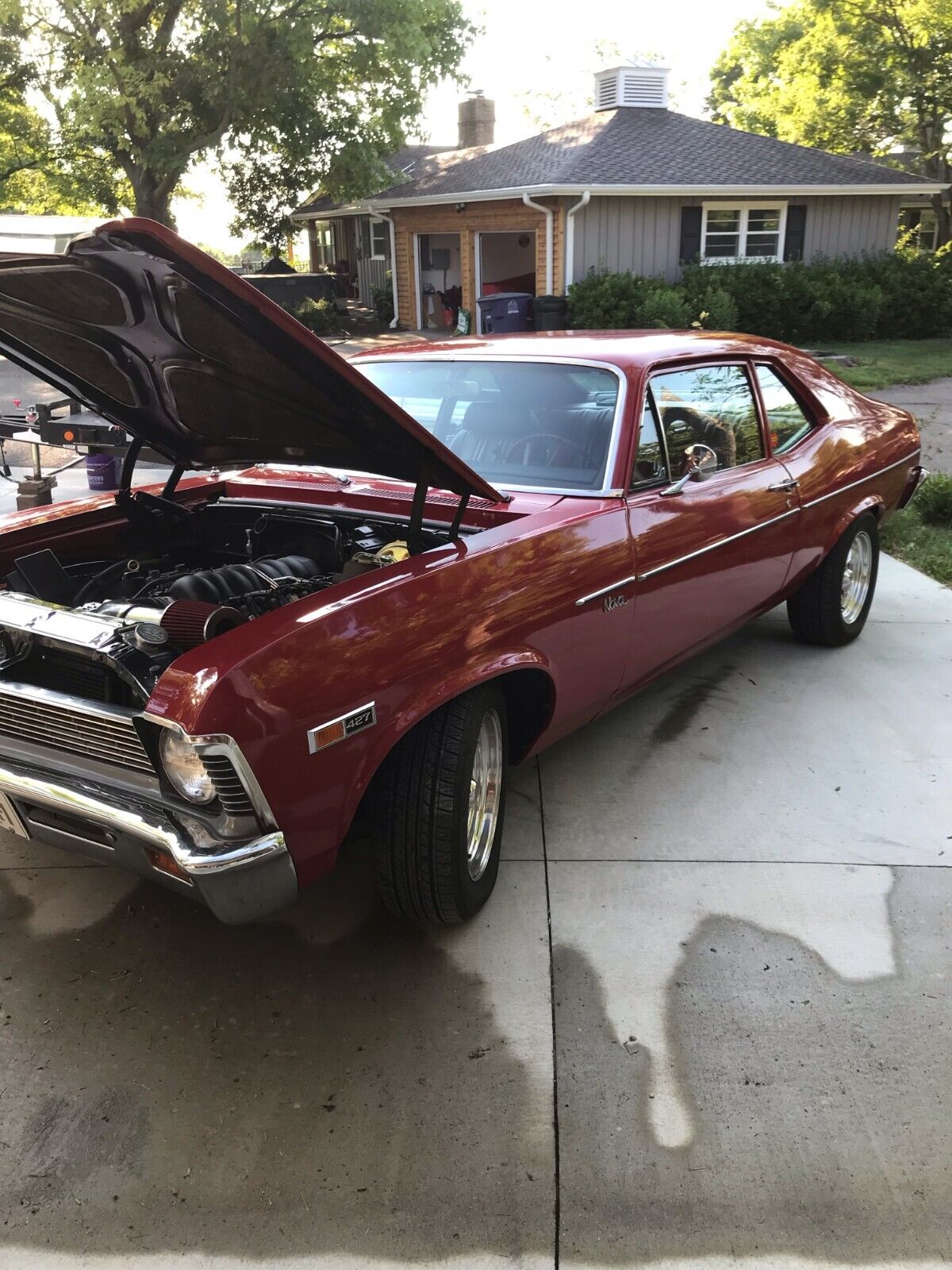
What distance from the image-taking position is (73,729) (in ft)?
8.40

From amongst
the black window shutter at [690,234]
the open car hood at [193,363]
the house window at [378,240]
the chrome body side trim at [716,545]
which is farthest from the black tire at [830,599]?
the house window at [378,240]

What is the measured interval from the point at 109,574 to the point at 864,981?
2643 millimetres

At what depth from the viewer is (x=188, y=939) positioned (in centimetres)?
305

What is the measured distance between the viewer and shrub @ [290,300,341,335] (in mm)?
21656

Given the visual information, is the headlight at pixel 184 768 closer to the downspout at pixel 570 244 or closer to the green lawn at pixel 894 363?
the green lawn at pixel 894 363

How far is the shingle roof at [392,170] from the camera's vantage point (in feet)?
85.9

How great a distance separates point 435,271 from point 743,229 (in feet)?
23.8

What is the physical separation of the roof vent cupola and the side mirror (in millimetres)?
20620

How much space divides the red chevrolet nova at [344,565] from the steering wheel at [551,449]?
1 cm

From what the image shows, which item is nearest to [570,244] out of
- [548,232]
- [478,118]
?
[548,232]

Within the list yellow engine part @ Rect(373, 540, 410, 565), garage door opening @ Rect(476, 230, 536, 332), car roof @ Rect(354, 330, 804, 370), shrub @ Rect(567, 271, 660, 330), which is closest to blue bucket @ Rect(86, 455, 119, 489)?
car roof @ Rect(354, 330, 804, 370)

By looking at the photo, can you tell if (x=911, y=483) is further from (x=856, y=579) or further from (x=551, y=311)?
(x=551, y=311)

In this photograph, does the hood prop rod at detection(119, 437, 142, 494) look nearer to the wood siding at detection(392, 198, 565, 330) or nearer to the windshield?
the windshield

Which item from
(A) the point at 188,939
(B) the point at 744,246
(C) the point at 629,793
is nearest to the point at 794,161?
(B) the point at 744,246
